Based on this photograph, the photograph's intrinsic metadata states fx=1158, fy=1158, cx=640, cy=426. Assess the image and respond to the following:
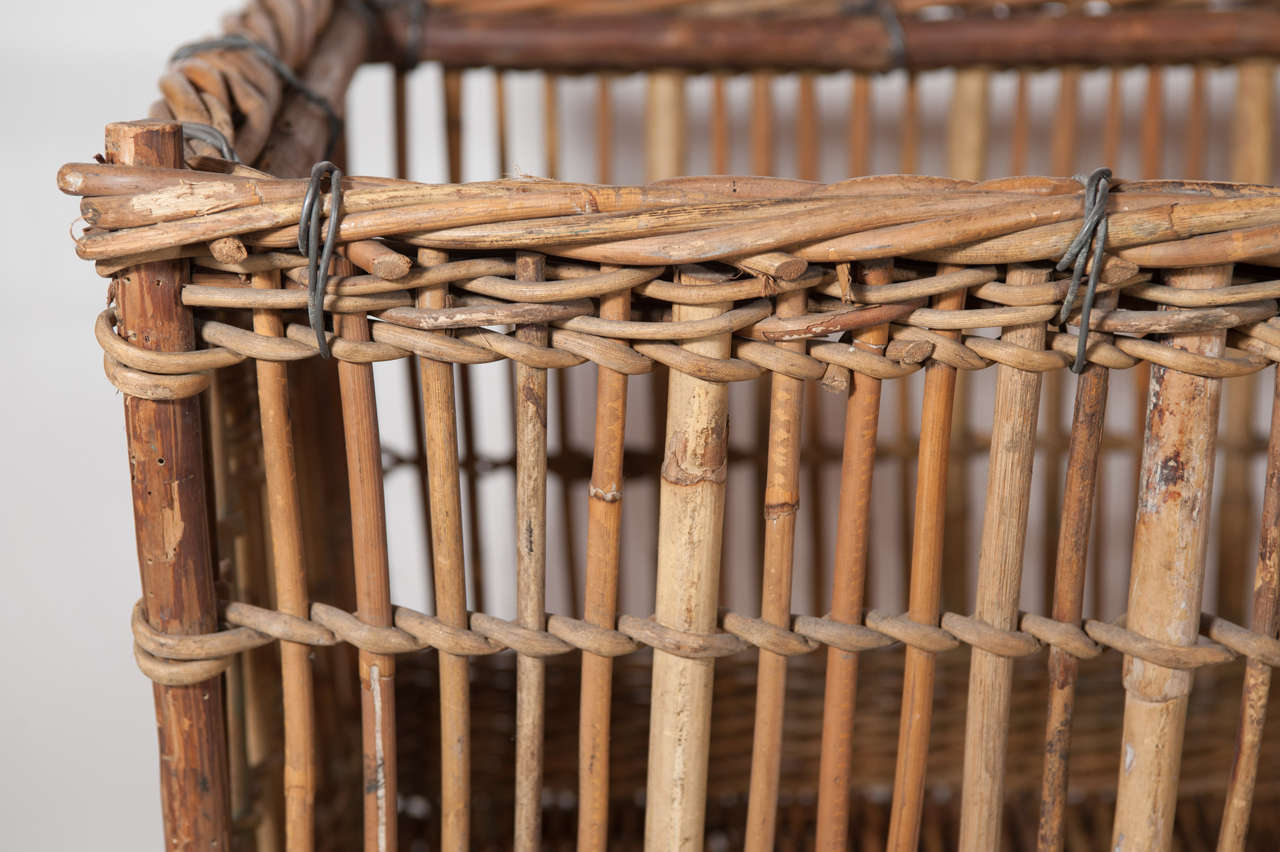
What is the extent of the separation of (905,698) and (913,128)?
0.64m

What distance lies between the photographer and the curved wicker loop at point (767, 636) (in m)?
0.41

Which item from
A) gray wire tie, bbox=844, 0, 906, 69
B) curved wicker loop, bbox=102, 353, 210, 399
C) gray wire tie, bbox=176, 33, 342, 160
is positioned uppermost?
gray wire tie, bbox=844, 0, 906, 69

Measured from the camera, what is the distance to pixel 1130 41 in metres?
0.87

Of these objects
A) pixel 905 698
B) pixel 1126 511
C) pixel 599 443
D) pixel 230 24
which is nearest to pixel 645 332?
pixel 599 443

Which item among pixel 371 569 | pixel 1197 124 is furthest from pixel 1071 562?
pixel 1197 124

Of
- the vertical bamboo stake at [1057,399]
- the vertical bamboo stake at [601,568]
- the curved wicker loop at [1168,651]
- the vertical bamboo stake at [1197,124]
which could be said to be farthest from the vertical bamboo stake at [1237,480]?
the vertical bamboo stake at [601,568]

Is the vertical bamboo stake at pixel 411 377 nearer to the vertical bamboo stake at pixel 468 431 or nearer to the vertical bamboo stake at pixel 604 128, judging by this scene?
the vertical bamboo stake at pixel 468 431

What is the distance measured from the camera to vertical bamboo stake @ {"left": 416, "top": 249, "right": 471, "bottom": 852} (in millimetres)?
394

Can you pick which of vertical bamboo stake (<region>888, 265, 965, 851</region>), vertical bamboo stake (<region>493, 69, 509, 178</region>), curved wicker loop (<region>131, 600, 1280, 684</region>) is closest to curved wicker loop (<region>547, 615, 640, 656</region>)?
curved wicker loop (<region>131, 600, 1280, 684</region>)

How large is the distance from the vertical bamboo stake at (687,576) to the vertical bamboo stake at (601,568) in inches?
0.7

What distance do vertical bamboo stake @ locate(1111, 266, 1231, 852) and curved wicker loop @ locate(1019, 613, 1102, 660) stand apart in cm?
2

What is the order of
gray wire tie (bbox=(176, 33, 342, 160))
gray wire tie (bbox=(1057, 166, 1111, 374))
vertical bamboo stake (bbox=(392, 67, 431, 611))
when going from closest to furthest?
gray wire tie (bbox=(1057, 166, 1111, 374))
gray wire tie (bbox=(176, 33, 342, 160))
vertical bamboo stake (bbox=(392, 67, 431, 611))

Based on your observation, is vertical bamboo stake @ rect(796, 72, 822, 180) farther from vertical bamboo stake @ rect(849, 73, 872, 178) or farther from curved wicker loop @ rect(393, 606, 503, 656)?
curved wicker loop @ rect(393, 606, 503, 656)

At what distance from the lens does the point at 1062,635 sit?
416 millimetres
